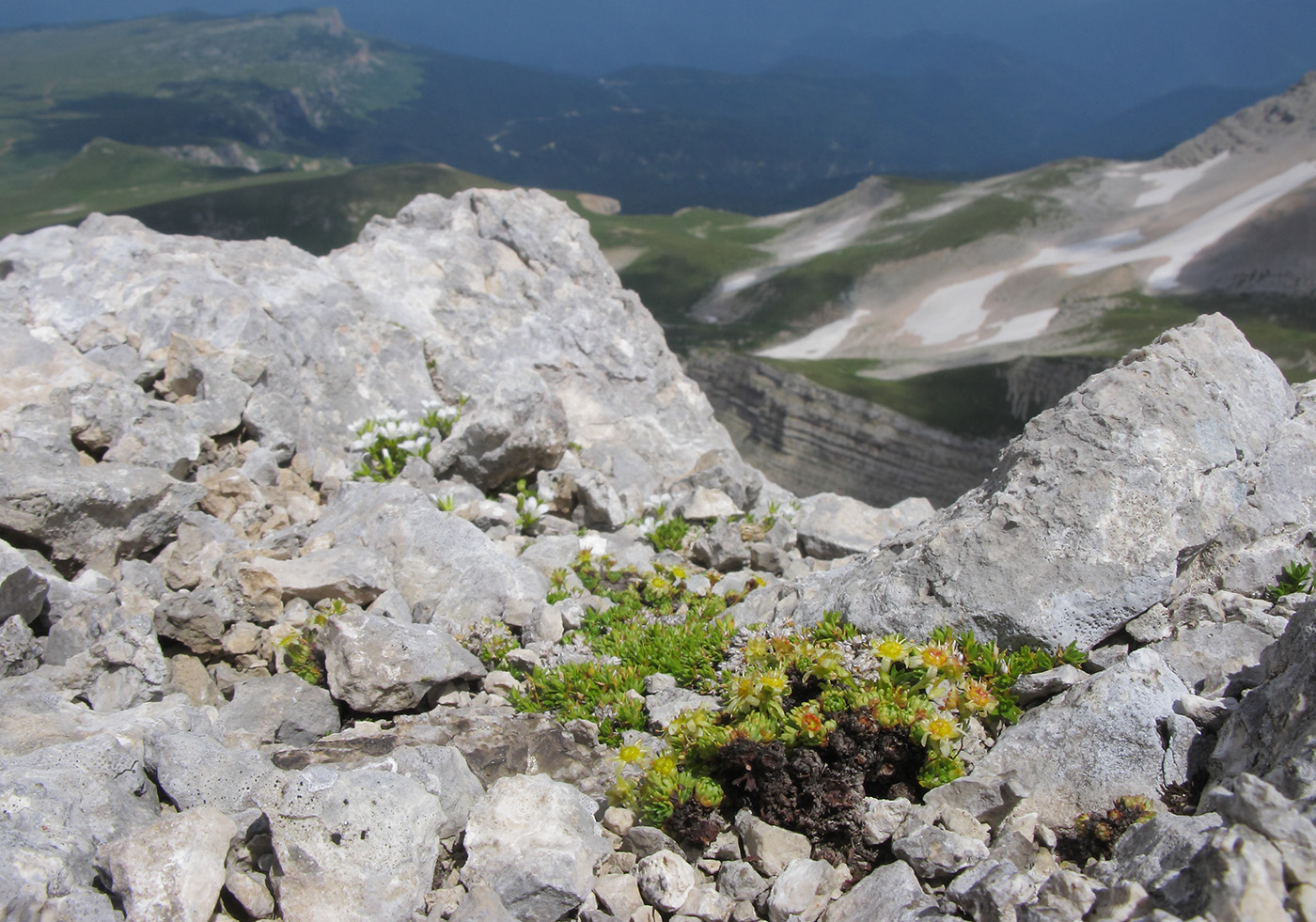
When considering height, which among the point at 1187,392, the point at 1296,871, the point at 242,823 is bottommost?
the point at 242,823

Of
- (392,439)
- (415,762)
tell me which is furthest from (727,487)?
(415,762)

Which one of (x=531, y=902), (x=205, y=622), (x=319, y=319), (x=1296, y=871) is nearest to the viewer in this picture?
(x=1296, y=871)

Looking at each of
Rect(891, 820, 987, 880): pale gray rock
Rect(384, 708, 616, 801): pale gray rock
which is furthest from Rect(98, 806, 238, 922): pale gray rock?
Rect(891, 820, 987, 880): pale gray rock

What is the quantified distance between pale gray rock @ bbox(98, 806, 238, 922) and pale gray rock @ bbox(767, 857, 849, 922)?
3131mm

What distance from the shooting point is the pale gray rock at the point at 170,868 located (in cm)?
452

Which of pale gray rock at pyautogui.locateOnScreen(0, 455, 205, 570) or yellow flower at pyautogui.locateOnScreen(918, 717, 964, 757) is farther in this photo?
pale gray rock at pyautogui.locateOnScreen(0, 455, 205, 570)

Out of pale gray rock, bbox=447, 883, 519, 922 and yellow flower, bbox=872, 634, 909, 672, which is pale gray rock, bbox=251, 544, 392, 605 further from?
yellow flower, bbox=872, 634, 909, 672

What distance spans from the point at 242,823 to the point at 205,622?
3189 millimetres

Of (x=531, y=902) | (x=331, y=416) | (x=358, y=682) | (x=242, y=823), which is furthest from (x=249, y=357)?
(x=531, y=902)

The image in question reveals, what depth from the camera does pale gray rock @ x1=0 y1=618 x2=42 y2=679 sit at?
6910 millimetres

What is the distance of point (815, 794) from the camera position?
17.5ft

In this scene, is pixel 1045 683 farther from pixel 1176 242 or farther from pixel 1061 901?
pixel 1176 242

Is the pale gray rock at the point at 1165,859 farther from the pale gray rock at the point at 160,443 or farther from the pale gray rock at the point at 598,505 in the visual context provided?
the pale gray rock at the point at 160,443

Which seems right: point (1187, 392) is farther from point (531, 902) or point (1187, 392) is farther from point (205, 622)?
point (205, 622)
